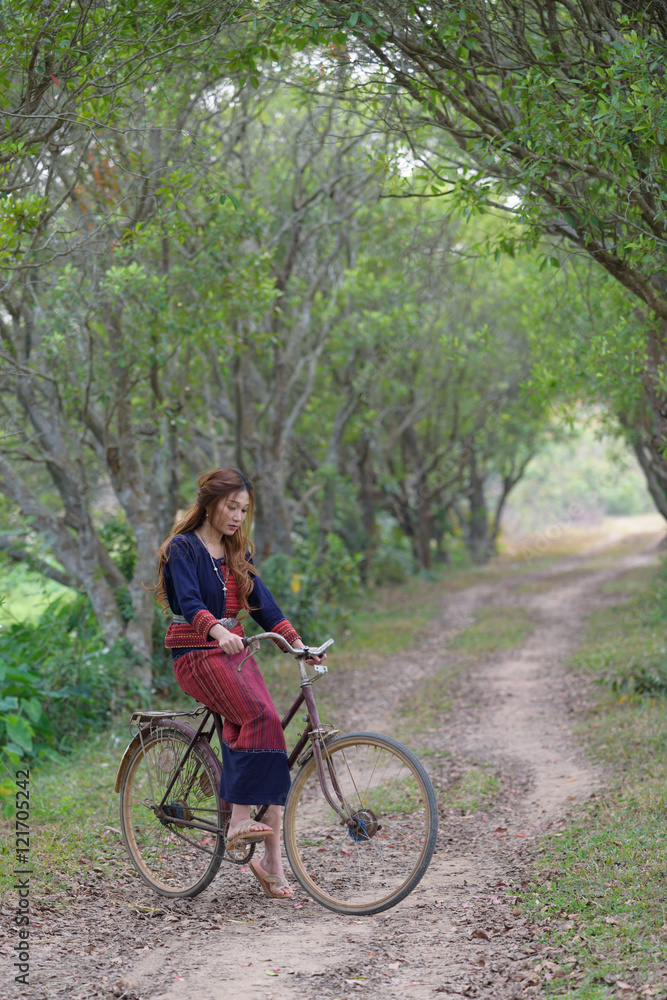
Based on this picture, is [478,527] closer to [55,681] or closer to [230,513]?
[55,681]

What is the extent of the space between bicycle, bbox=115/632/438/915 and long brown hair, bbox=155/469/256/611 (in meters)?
0.40

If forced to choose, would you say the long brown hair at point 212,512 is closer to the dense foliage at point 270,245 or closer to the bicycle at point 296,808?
the bicycle at point 296,808

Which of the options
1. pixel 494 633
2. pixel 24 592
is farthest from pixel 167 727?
pixel 494 633

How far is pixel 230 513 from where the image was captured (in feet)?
14.7

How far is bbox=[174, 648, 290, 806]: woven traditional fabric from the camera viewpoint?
13.9 ft

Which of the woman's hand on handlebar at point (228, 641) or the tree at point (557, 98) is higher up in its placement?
the tree at point (557, 98)

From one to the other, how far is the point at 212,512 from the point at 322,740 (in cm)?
128

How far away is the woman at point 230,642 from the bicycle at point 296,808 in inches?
4.6

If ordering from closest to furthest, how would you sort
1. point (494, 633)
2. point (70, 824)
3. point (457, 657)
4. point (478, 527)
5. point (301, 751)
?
1. point (301, 751)
2. point (70, 824)
3. point (457, 657)
4. point (494, 633)
5. point (478, 527)

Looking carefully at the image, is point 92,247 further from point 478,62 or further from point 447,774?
point 447,774

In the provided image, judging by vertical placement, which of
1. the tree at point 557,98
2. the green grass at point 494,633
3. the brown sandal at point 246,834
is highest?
the tree at point 557,98

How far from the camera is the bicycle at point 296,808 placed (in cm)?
419

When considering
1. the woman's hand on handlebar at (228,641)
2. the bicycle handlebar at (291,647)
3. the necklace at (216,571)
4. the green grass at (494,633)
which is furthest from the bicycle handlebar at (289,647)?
the green grass at (494,633)

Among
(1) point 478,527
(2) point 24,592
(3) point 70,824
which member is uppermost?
(2) point 24,592
